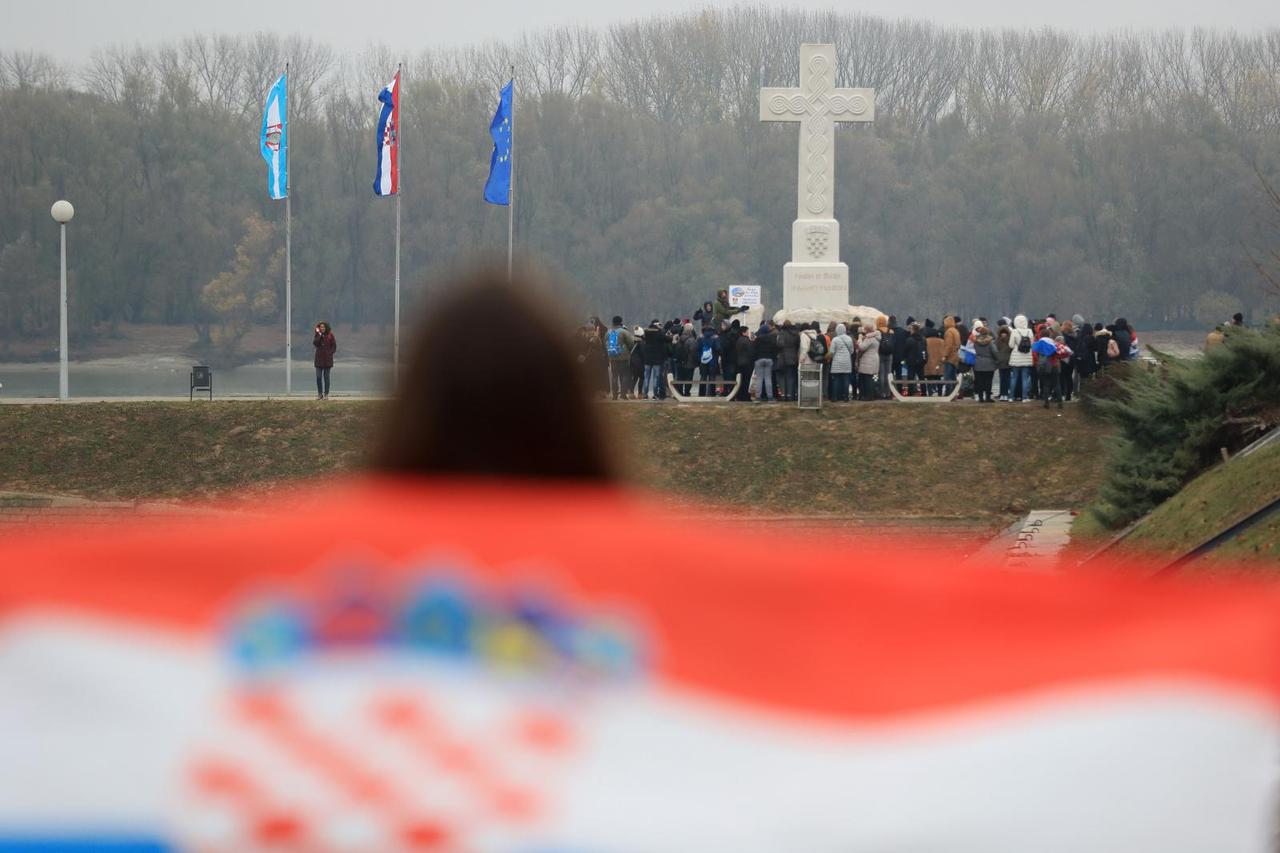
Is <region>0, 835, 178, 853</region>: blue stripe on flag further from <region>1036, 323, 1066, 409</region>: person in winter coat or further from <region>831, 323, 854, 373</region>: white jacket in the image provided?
<region>831, 323, 854, 373</region>: white jacket

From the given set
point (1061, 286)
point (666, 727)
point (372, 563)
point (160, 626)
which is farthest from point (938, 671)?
point (1061, 286)

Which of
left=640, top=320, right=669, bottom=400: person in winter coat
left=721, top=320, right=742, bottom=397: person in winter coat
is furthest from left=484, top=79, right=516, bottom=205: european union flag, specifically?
left=721, top=320, right=742, bottom=397: person in winter coat

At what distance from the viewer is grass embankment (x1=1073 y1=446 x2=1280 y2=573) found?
13.3 m

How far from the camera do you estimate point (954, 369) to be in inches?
1331

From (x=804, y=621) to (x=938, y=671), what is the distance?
190 mm

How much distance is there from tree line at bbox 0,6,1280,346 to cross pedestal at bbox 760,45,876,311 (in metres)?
34.0

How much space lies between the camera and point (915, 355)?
33125 mm

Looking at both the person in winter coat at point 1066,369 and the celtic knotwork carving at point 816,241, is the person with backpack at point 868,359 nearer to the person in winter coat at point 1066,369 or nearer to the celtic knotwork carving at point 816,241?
the person in winter coat at point 1066,369

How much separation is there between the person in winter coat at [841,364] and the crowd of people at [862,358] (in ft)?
0.06

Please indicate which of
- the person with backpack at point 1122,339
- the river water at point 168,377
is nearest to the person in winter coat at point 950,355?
the person with backpack at point 1122,339

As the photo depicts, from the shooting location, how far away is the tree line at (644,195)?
77.6 m

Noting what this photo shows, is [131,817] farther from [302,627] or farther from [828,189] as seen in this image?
[828,189]

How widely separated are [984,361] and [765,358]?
12.8ft

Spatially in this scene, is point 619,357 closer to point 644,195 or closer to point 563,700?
point 563,700
